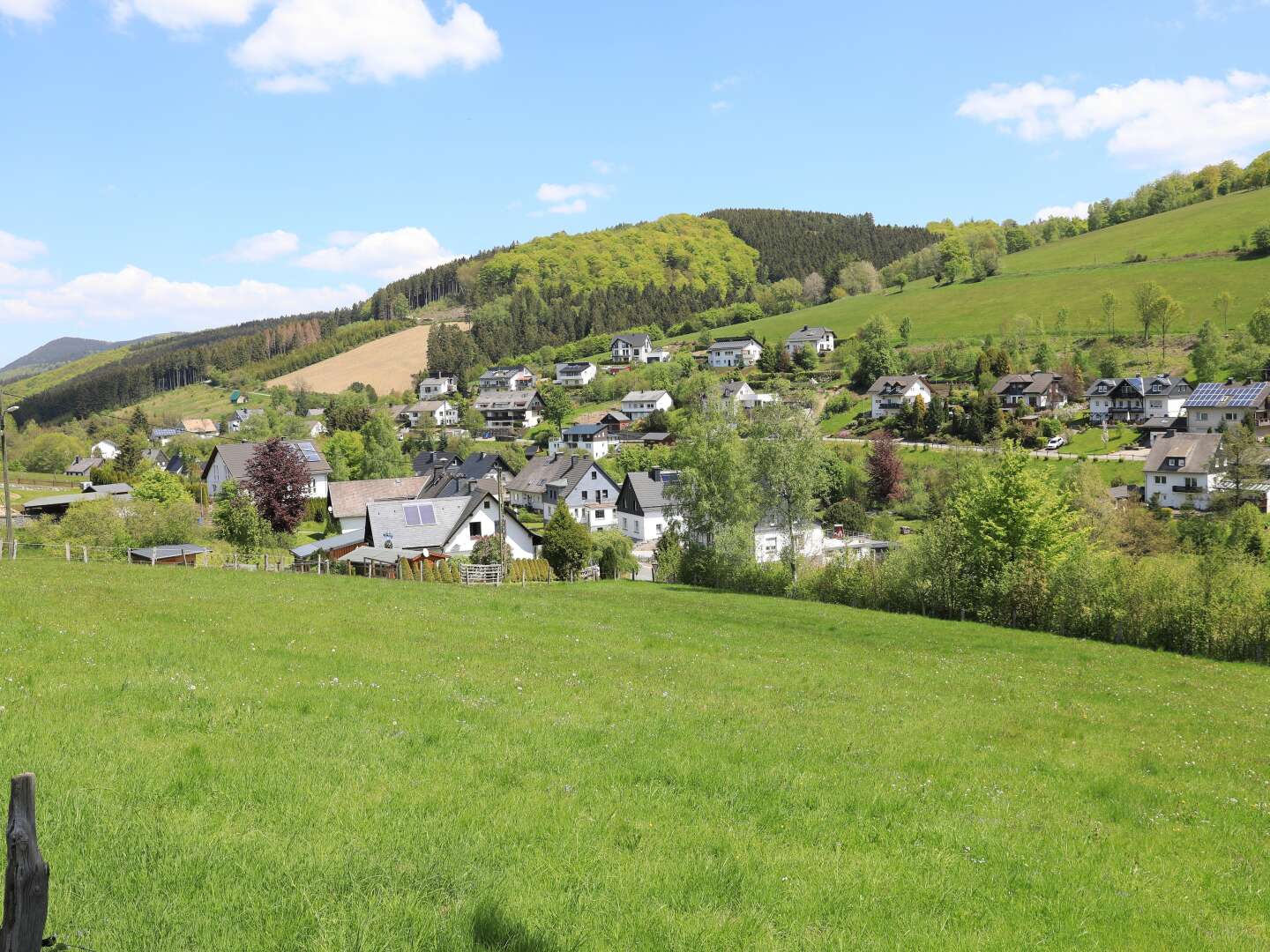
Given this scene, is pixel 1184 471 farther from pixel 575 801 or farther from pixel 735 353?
pixel 735 353

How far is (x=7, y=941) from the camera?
3.81m

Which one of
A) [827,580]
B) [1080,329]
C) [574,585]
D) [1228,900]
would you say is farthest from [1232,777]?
[1080,329]

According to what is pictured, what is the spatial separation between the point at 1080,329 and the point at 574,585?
466ft

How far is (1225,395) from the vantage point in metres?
104

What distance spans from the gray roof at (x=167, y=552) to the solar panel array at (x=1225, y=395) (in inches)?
4547

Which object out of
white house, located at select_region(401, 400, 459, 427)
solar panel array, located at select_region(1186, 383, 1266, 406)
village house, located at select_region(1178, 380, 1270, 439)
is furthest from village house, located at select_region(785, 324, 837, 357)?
village house, located at select_region(1178, 380, 1270, 439)

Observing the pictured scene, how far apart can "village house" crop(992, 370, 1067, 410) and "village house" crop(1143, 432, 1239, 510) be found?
29.2m

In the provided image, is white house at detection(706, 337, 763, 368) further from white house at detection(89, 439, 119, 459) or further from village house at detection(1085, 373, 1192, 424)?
white house at detection(89, 439, 119, 459)

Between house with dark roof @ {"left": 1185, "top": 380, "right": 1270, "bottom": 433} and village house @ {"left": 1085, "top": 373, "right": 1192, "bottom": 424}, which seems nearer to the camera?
house with dark roof @ {"left": 1185, "top": 380, "right": 1270, "bottom": 433}

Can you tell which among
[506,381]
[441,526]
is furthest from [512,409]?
[441,526]

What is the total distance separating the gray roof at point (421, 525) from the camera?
56.8m

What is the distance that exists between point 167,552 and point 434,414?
436 ft

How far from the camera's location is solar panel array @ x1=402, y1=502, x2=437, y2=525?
57844mm

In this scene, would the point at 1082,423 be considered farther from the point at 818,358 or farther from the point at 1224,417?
the point at 818,358
